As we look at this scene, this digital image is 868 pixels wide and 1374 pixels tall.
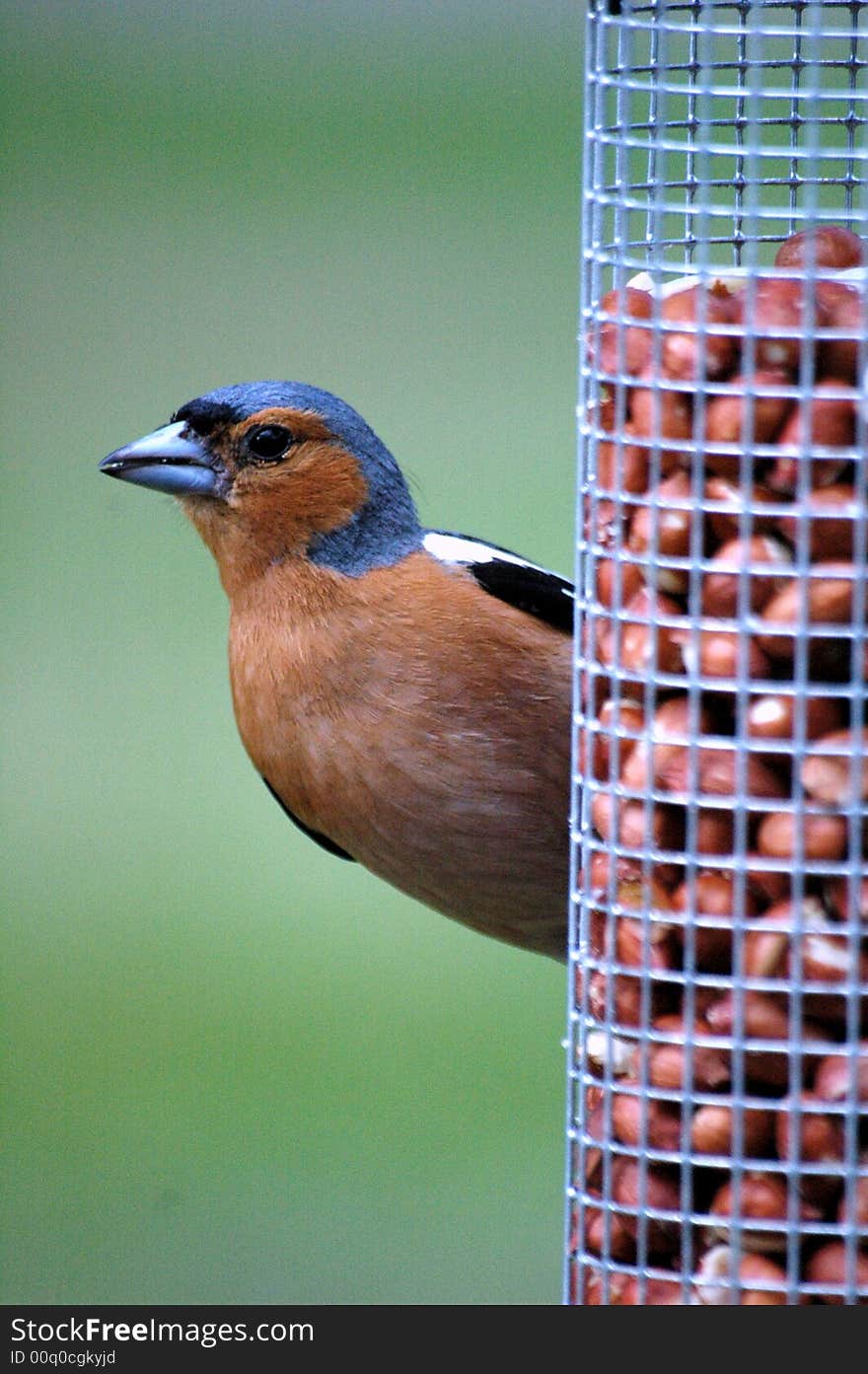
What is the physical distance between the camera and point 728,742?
134 inches

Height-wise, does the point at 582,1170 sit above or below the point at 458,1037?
above

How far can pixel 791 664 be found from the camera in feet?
11.1

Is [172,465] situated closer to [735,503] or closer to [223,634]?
[735,503]

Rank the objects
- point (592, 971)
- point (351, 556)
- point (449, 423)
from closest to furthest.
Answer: point (592, 971), point (351, 556), point (449, 423)

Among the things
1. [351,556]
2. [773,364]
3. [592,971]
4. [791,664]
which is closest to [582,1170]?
[592,971]

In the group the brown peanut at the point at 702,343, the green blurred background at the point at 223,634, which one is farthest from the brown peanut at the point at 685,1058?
the green blurred background at the point at 223,634

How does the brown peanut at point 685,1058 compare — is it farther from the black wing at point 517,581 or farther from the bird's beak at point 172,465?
the bird's beak at point 172,465

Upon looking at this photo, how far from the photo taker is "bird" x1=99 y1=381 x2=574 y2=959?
4.72 meters

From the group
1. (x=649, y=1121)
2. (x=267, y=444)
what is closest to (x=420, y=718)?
(x=267, y=444)

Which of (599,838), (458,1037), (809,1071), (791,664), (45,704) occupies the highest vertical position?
(791,664)

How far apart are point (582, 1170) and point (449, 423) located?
1101 centimetres

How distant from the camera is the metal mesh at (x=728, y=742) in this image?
3334 millimetres

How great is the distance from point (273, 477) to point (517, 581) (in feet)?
1.74
